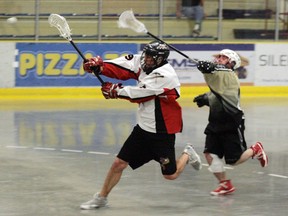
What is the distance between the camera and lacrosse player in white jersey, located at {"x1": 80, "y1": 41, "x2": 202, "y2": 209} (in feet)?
30.1

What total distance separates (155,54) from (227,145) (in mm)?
1589

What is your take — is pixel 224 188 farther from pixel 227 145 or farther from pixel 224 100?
pixel 224 100

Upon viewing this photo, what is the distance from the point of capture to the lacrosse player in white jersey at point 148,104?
9.16m

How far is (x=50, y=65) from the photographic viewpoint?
65.9 ft

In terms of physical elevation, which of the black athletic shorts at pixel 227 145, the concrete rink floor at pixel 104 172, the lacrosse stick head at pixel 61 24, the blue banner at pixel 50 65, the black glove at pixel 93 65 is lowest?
the concrete rink floor at pixel 104 172

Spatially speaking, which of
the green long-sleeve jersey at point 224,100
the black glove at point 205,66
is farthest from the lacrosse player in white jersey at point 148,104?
the green long-sleeve jersey at point 224,100

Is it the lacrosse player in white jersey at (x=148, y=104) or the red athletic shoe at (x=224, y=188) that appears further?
the red athletic shoe at (x=224, y=188)

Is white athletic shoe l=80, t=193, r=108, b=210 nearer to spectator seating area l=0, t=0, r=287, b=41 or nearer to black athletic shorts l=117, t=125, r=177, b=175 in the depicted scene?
black athletic shorts l=117, t=125, r=177, b=175

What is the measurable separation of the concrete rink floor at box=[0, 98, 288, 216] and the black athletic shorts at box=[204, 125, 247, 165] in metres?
0.46

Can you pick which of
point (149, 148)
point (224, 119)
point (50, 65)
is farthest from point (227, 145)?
point (50, 65)

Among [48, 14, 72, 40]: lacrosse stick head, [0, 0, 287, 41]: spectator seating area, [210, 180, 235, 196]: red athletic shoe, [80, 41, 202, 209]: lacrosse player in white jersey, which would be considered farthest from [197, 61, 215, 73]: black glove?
[0, 0, 287, 41]: spectator seating area

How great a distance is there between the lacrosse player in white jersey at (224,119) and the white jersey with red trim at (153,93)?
76cm

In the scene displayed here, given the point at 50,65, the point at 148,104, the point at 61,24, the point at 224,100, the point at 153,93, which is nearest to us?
the point at 153,93

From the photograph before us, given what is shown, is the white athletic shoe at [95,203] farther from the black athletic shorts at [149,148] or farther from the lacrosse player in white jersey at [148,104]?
the black athletic shorts at [149,148]
